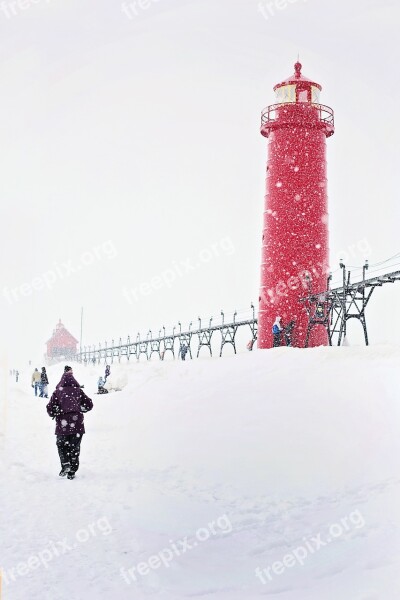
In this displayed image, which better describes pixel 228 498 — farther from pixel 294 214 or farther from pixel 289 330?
pixel 294 214

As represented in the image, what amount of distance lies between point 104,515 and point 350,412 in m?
4.81

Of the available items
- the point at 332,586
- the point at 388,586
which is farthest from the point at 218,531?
the point at 388,586

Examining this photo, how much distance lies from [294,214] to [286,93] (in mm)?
4880

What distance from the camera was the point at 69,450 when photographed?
29.8 ft

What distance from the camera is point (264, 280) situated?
22.2 meters

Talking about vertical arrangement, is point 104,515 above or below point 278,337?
below

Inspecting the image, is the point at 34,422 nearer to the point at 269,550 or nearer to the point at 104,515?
the point at 104,515

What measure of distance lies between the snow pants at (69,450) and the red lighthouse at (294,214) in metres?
13.3

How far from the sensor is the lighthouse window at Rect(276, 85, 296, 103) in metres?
22.6

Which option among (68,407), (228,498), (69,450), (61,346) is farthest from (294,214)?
(61,346)

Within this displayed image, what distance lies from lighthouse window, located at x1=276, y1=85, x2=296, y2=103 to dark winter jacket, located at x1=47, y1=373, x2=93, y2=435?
16558 mm

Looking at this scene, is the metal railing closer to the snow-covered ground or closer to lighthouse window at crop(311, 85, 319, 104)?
lighthouse window at crop(311, 85, 319, 104)

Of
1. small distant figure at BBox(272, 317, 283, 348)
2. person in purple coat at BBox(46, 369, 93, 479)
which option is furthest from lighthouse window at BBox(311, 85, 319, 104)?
person in purple coat at BBox(46, 369, 93, 479)

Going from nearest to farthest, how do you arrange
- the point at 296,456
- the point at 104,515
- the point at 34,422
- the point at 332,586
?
the point at 332,586, the point at 104,515, the point at 296,456, the point at 34,422
